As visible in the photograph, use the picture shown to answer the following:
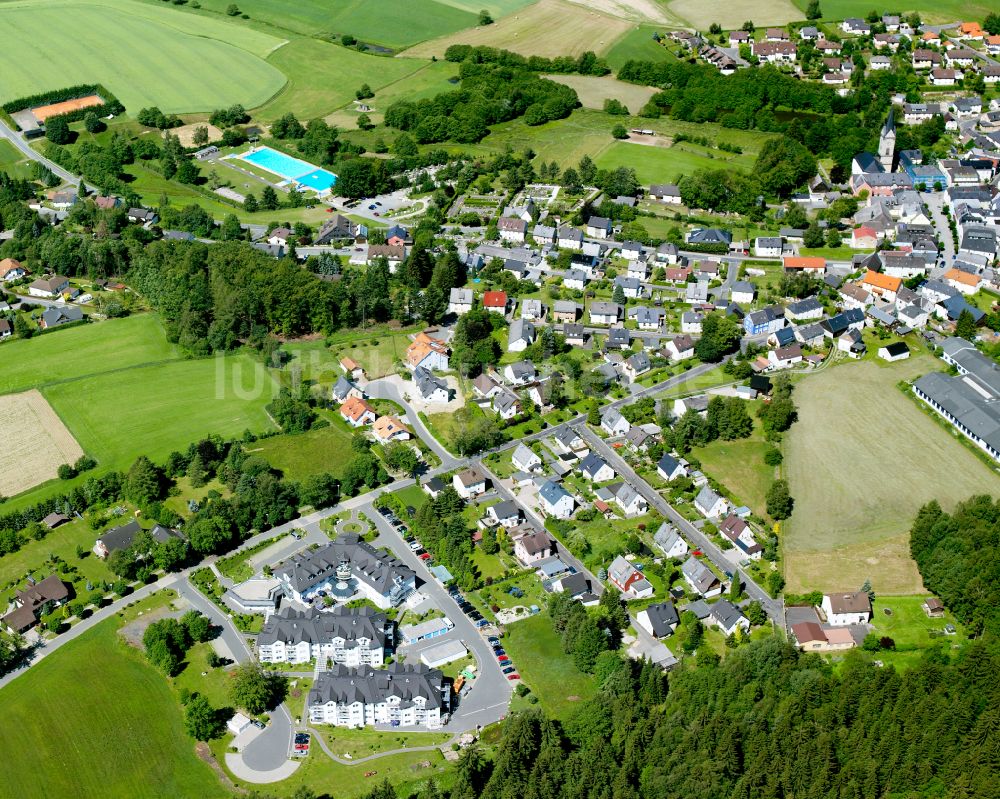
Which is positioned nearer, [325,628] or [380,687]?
[380,687]

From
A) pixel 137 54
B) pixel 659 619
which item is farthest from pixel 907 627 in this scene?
pixel 137 54

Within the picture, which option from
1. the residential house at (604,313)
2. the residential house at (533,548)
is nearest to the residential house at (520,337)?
the residential house at (604,313)

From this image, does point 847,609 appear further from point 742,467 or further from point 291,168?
point 291,168

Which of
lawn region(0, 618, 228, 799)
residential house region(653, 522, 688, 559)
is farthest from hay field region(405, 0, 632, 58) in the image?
lawn region(0, 618, 228, 799)

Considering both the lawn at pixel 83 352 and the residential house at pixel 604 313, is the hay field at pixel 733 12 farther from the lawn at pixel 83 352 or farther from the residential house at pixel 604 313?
the lawn at pixel 83 352

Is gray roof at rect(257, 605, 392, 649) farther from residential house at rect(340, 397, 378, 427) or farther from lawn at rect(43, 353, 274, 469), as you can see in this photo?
lawn at rect(43, 353, 274, 469)

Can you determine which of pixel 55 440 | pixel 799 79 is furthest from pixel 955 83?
pixel 55 440

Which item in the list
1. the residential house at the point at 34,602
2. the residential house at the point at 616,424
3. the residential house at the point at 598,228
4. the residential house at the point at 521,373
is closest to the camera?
the residential house at the point at 34,602
